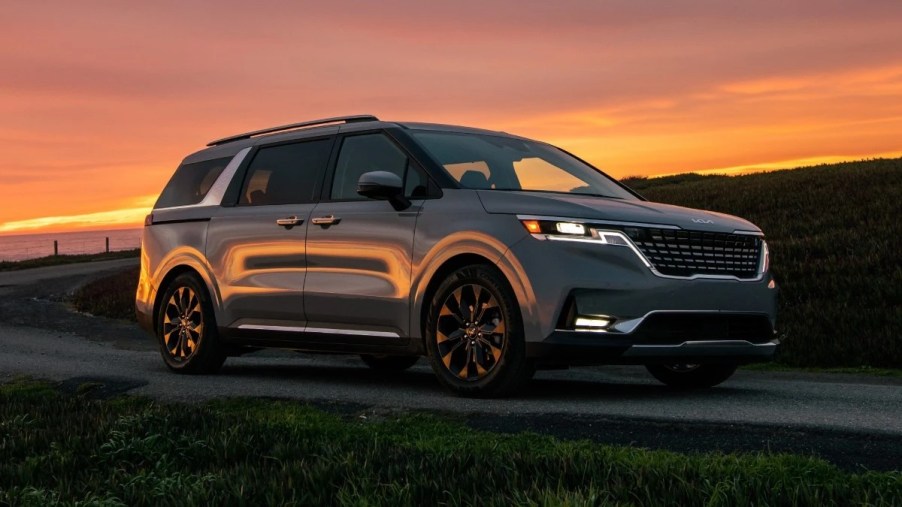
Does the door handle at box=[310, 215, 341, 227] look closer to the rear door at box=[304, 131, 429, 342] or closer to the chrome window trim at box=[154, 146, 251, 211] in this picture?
the rear door at box=[304, 131, 429, 342]

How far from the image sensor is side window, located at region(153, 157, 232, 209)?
31.4 ft

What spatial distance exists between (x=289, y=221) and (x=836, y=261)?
33.5 feet

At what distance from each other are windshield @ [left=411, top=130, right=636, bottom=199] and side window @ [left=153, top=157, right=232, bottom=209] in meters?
2.59

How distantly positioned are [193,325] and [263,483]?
5441 millimetres

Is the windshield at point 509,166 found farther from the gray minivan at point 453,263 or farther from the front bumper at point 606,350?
the front bumper at point 606,350

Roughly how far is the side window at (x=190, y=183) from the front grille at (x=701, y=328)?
4598 millimetres

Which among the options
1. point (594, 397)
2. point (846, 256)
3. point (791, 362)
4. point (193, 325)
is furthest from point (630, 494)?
point (846, 256)

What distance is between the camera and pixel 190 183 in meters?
9.91

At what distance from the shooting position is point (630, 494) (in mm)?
3654

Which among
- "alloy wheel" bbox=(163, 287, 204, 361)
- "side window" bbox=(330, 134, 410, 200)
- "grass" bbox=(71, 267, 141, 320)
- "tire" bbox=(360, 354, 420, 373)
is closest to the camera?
"side window" bbox=(330, 134, 410, 200)

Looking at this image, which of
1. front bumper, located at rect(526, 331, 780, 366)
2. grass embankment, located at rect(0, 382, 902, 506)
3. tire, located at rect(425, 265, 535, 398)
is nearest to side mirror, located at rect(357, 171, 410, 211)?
tire, located at rect(425, 265, 535, 398)

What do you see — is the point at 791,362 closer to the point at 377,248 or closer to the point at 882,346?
the point at 882,346

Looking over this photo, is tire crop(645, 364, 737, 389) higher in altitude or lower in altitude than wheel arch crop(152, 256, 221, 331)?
lower

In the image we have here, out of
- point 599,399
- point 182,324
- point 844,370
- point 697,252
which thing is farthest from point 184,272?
point 844,370
